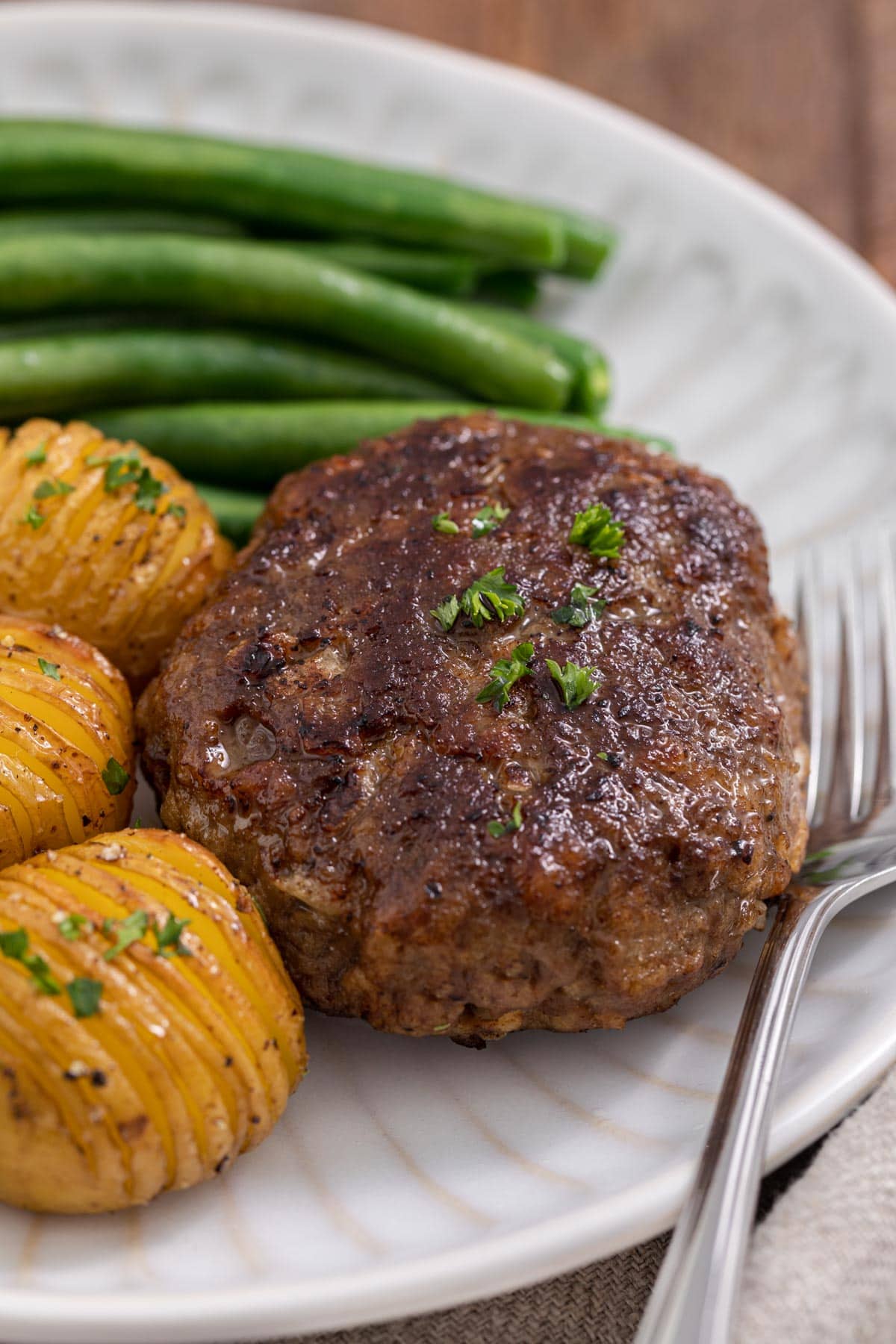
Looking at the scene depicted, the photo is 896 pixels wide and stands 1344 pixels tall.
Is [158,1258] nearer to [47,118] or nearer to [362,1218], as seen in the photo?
[362,1218]

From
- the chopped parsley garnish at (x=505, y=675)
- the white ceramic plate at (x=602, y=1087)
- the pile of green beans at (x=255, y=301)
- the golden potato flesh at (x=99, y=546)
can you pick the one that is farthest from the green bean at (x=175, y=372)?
the chopped parsley garnish at (x=505, y=675)

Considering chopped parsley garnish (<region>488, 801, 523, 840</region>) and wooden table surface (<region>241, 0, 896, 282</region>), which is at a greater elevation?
wooden table surface (<region>241, 0, 896, 282</region>)

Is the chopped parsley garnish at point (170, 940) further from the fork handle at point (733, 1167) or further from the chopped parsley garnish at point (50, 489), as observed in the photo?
the chopped parsley garnish at point (50, 489)

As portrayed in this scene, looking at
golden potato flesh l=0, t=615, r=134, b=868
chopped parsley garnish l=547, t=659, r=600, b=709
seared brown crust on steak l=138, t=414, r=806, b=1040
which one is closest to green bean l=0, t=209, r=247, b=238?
seared brown crust on steak l=138, t=414, r=806, b=1040

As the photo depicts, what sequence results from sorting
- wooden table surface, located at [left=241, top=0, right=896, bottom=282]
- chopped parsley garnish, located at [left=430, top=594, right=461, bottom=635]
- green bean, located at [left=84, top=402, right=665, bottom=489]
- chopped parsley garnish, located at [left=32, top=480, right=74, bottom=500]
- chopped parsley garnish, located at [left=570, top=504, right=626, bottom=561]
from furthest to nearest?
Answer: wooden table surface, located at [left=241, top=0, right=896, bottom=282] < green bean, located at [left=84, top=402, right=665, bottom=489] < chopped parsley garnish, located at [left=32, top=480, right=74, bottom=500] < chopped parsley garnish, located at [left=570, top=504, right=626, bottom=561] < chopped parsley garnish, located at [left=430, top=594, right=461, bottom=635]

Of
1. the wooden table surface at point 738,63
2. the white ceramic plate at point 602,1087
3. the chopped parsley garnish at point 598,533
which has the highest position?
the wooden table surface at point 738,63

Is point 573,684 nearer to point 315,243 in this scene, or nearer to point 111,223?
point 315,243

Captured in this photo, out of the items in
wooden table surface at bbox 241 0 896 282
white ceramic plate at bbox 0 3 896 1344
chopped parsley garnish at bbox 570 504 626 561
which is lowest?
white ceramic plate at bbox 0 3 896 1344

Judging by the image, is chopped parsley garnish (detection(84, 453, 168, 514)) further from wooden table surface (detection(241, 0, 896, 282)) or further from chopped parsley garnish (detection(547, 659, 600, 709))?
wooden table surface (detection(241, 0, 896, 282))
